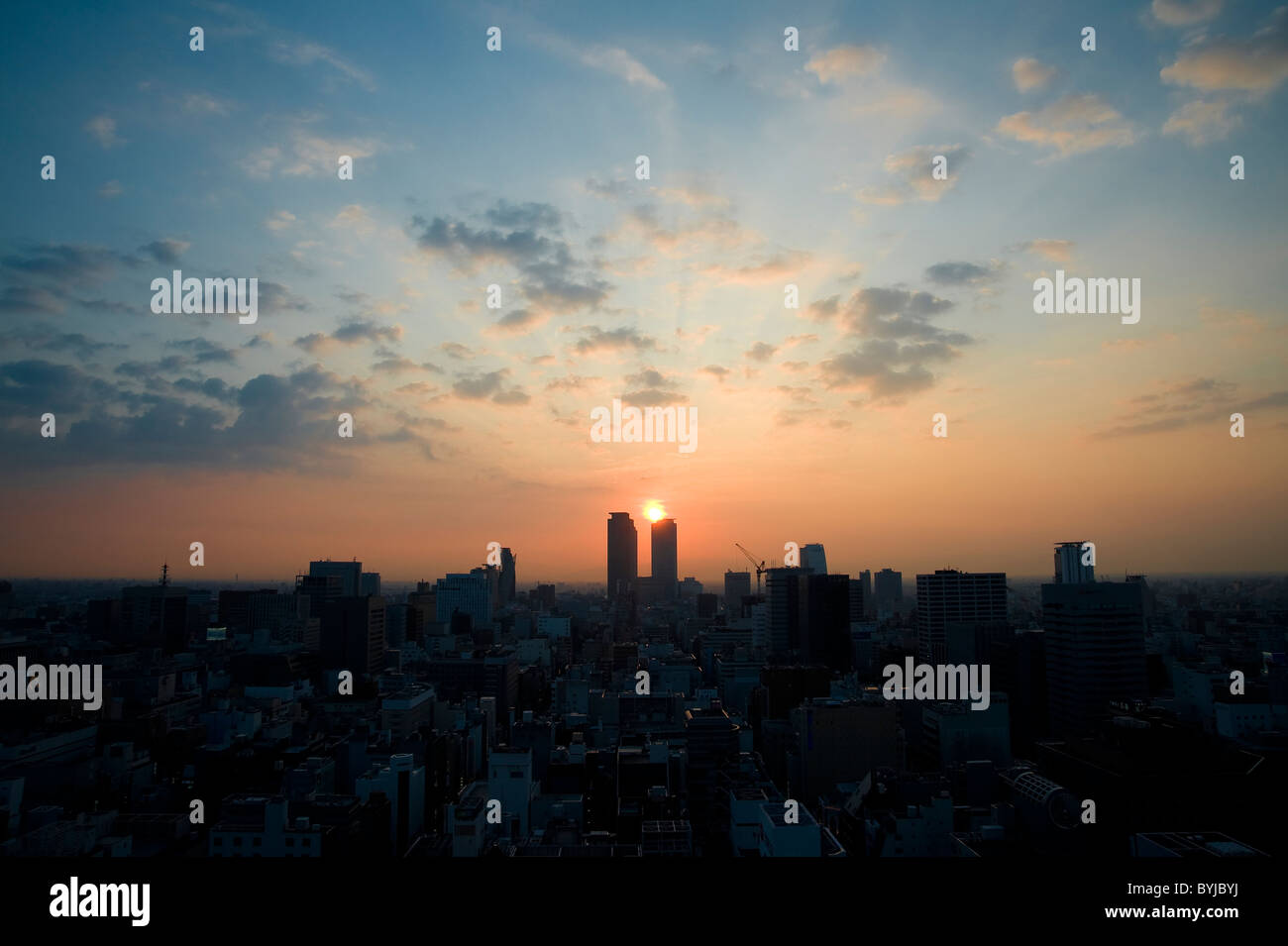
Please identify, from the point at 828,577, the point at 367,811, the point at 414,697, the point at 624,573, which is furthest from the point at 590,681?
the point at 624,573

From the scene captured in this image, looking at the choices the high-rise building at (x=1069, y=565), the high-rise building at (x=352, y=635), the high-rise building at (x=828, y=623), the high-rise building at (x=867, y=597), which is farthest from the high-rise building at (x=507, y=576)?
the high-rise building at (x=1069, y=565)

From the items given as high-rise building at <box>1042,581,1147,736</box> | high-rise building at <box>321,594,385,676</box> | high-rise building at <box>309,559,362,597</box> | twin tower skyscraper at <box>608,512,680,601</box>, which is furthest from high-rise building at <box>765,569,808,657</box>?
twin tower skyscraper at <box>608,512,680,601</box>

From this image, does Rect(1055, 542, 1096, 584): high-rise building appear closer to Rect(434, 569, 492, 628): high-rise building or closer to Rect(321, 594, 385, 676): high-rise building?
Rect(321, 594, 385, 676): high-rise building

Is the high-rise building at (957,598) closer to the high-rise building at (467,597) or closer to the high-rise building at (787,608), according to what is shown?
A: the high-rise building at (787,608)

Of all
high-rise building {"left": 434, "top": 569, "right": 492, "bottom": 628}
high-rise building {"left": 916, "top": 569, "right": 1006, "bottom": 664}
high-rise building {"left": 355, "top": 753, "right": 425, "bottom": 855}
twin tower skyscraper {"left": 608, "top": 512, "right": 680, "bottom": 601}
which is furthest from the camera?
twin tower skyscraper {"left": 608, "top": 512, "right": 680, "bottom": 601}
